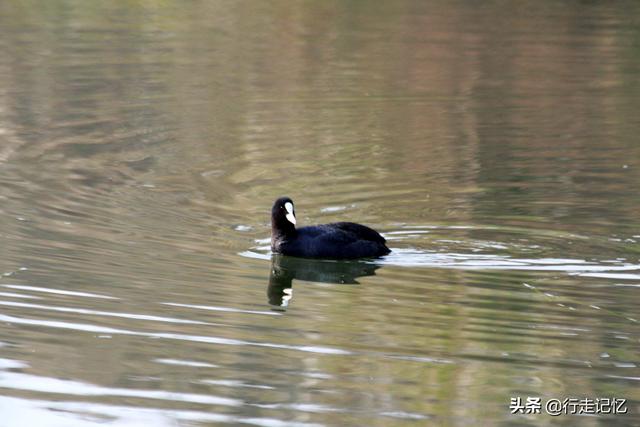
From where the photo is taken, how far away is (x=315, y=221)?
14.1 meters

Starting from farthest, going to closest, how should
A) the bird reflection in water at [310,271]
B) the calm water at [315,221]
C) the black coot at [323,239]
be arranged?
the black coot at [323,239] → the bird reflection in water at [310,271] → the calm water at [315,221]

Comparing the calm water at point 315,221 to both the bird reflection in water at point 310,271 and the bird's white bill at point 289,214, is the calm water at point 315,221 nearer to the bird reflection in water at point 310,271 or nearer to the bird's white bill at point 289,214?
the bird reflection in water at point 310,271

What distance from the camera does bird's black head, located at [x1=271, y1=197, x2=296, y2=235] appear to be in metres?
12.3

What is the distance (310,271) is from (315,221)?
1.96 metres

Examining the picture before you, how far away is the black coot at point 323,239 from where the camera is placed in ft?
40.0

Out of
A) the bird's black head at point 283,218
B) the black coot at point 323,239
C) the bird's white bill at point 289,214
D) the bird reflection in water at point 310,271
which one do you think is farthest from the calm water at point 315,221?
the bird's white bill at point 289,214

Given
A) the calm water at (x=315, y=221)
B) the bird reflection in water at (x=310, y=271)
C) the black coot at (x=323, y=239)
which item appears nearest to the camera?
the calm water at (x=315, y=221)

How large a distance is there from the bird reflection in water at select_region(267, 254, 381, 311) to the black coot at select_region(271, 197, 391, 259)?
76 mm

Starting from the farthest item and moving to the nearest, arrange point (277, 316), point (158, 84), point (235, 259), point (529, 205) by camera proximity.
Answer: point (158, 84) → point (529, 205) → point (235, 259) → point (277, 316)

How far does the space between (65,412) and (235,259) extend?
14.2 feet

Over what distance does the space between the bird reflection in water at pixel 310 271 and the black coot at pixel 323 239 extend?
0.25 feet

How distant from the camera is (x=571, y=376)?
8812mm

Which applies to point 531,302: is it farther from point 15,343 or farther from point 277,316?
point 15,343

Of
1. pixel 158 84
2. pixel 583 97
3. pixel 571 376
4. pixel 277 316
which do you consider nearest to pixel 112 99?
pixel 158 84
